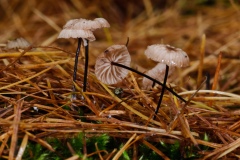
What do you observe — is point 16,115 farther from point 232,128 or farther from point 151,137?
point 232,128

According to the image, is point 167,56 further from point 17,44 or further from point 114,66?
point 17,44

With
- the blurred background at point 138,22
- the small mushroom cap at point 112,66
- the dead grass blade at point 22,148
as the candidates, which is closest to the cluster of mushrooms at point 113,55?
the small mushroom cap at point 112,66

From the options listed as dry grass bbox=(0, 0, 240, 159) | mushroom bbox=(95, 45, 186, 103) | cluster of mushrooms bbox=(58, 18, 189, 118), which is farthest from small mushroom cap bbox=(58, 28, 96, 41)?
dry grass bbox=(0, 0, 240, 159)

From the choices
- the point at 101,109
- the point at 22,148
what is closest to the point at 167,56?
the point at 101,109

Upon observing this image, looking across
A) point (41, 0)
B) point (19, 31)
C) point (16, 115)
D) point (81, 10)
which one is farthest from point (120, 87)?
point (41, 0)

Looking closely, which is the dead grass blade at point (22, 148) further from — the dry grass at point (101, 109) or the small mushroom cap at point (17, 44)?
the small mushroom cap at point (17, 44)

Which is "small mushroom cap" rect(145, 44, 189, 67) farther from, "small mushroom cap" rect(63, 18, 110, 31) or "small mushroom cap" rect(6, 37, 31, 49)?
"small mushroom cap" rect(6, 37, 31, 49)
